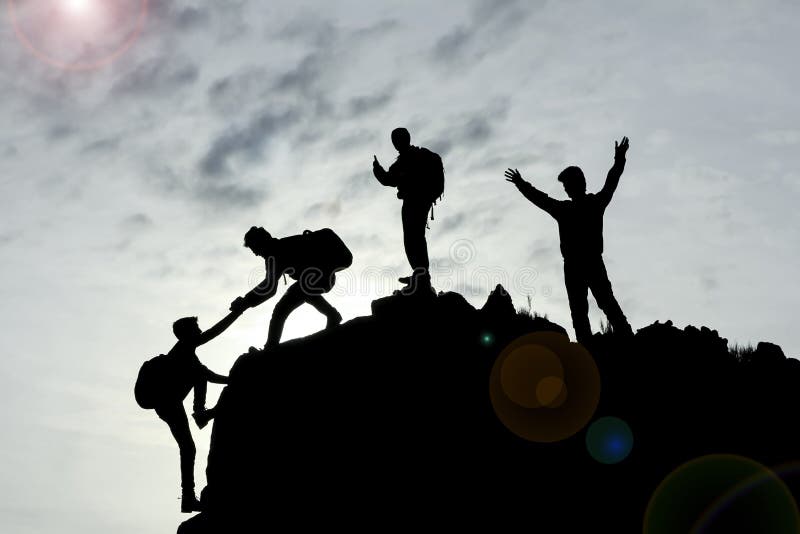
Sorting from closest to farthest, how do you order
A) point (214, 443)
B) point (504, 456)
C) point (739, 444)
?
point (504, 456), point (739, 444), point (214, 443)

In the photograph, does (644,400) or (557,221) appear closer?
(644,400)

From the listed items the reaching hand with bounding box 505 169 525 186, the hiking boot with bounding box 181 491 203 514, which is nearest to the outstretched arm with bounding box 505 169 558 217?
the reaching hand with bounding box 505 169 525 186

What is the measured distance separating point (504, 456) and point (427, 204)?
158 inches

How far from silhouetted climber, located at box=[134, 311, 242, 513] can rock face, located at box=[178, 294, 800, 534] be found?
24.3 inches

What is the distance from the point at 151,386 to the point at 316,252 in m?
3.13

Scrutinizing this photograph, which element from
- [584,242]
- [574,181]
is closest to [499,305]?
[584,242]

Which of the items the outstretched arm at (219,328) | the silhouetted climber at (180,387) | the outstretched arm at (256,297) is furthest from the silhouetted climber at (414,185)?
the silhouetted climber at (180,387)

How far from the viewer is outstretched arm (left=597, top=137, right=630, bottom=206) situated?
11172 millimetres

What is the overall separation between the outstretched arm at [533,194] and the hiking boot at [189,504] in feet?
20.8

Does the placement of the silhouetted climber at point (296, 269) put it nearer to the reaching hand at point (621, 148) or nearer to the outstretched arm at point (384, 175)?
the outstretched arm at point (384, 175)

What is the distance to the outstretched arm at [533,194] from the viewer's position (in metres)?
11.3

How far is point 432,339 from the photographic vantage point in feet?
34.0

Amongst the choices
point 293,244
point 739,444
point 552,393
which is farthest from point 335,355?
point 739,444

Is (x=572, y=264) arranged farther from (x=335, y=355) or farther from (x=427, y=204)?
(x=335, y=355)
